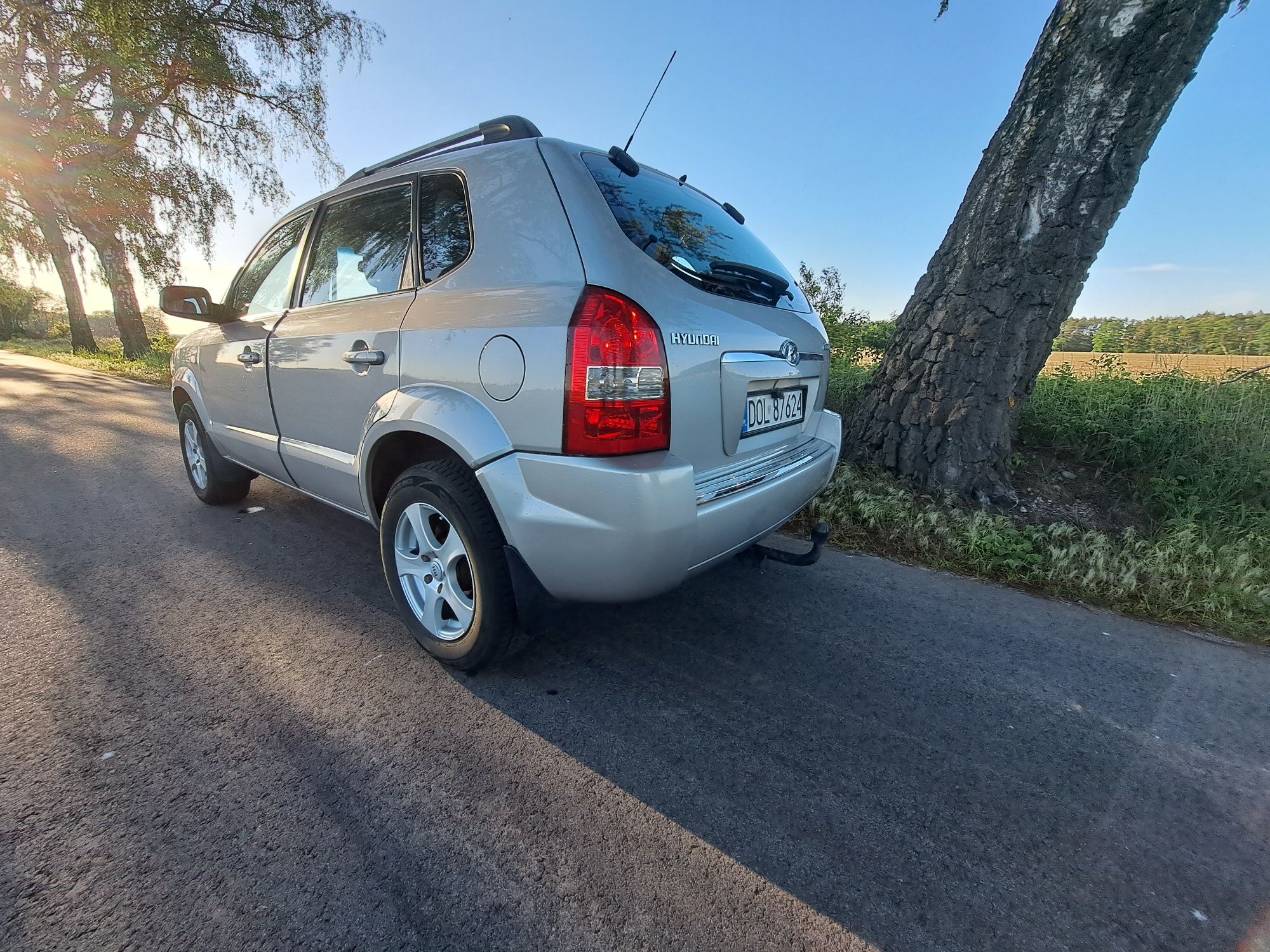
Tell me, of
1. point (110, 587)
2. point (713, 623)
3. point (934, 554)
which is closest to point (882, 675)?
point (713, 623)

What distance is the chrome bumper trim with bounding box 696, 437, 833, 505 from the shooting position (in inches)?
71.3

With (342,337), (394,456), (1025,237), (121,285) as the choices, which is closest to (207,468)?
(342,337)

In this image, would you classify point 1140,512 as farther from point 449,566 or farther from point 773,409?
point 449,566

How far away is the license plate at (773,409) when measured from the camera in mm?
2018

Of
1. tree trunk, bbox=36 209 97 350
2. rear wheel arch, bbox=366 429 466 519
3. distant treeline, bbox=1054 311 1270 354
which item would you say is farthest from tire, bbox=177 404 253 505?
tree trunk, bbox=36 209 97 350

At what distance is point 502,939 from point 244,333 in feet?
Answer: 10.4

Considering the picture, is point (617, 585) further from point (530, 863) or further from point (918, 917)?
point (918, 917)

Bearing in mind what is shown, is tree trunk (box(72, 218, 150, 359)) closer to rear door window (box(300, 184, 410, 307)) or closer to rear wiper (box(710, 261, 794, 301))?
rear door window (box(300, 184, 410, 307))

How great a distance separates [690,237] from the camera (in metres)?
2.12

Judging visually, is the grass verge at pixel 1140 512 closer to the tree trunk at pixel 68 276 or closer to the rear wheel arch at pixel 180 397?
the rear wheel arch at pixel 180 397

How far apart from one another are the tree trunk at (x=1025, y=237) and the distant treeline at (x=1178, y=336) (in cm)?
86

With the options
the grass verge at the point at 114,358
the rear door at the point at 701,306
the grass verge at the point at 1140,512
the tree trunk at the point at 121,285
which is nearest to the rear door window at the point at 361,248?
the rear door at the point at 701,306

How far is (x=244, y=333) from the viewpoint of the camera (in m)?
3.14

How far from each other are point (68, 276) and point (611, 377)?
826 inches
